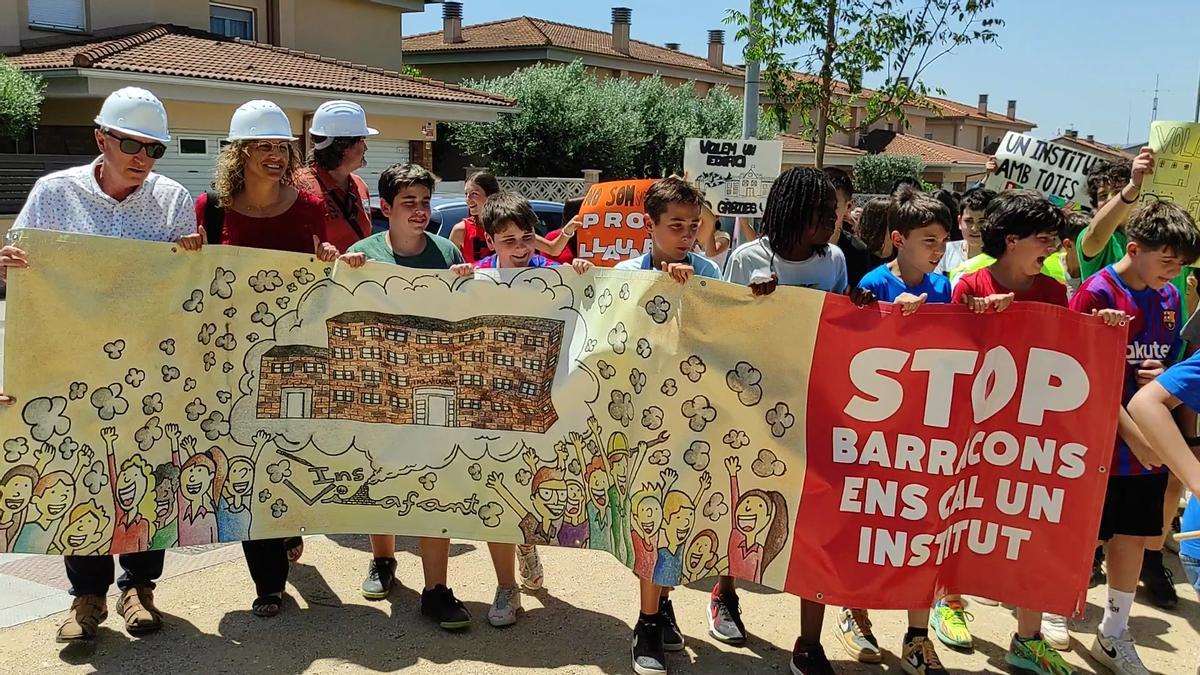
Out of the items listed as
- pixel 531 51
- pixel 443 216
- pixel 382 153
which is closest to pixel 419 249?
pixel 443 216

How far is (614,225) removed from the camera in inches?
282

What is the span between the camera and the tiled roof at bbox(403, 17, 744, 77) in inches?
1479

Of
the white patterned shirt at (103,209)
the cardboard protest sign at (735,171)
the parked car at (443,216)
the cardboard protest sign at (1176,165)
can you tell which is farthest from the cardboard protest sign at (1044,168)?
the white patterned shirt at (103,209)

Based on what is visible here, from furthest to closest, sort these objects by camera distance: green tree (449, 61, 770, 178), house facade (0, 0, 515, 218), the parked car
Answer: green tree (449, 61, 770, 178)
house facade (0, 0, 515, 218)
the parked car

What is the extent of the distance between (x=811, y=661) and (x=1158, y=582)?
2.02 meters

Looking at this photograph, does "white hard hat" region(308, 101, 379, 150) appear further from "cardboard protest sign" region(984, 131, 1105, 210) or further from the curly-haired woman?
"cardboard protest sign" region(984, 131, 1105, 210)

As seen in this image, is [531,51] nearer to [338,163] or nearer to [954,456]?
[338,163]

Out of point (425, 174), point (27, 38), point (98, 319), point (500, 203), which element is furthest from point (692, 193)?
point (27, 38)

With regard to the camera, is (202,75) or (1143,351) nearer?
(1143,351)

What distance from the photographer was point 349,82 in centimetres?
2159

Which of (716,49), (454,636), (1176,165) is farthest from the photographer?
(716,49)

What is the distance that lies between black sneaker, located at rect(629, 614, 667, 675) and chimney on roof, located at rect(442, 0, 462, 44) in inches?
1518

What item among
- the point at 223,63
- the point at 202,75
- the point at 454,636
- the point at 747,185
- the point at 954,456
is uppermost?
the point at 223,63


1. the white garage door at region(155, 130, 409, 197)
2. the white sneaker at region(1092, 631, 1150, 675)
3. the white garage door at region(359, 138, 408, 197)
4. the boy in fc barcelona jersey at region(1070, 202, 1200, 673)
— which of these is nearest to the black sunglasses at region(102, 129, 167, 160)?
the boy in fc barcelona jersey at region(1070, 202, 1200, 673)
